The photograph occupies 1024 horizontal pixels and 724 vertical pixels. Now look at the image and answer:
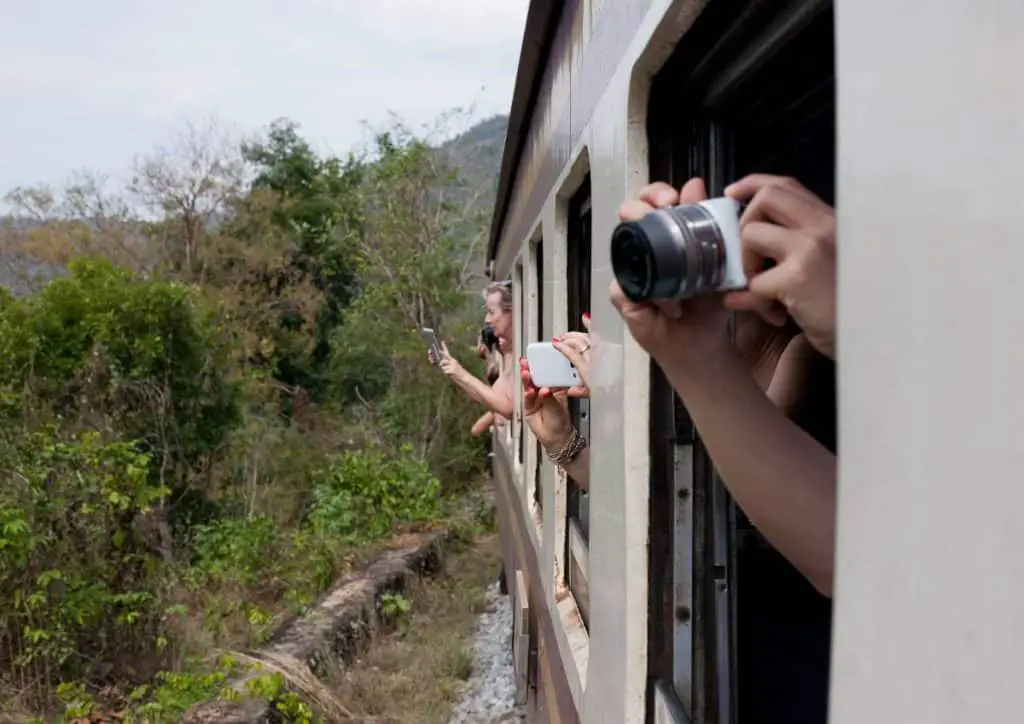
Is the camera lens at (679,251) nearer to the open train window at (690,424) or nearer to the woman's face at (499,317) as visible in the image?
the open train window at (690,424)

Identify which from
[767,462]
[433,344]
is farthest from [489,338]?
[767,462]

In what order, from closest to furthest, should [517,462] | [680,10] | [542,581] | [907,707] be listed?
[907,707], [680,10], [542,581], [517,462]

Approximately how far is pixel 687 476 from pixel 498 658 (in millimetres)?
5870

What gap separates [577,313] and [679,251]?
215 cm

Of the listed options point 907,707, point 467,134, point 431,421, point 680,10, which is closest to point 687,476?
point 680,10

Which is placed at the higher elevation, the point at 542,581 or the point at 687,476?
the point at 687,476

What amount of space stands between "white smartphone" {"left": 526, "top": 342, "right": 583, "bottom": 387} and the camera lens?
50.5 inches

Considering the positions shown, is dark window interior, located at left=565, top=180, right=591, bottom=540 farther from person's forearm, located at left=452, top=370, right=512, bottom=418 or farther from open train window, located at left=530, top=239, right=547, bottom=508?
person's forearm, located at left=452, top=370, right=512, bottom=418

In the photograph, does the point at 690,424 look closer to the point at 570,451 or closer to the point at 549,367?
the point at 549,367

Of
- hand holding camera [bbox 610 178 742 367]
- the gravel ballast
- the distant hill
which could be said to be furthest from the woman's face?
the distant hill

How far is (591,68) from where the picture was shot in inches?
81.1

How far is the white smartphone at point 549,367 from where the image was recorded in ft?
7.19

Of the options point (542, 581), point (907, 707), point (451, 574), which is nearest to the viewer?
point (907, 707)

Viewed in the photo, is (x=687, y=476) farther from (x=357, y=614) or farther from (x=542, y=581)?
(x=357, y=614)
